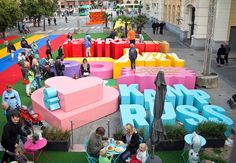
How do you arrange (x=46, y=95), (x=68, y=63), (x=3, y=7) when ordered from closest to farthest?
(x=46, y=95), (x=68, y=63), (x=3, y=7)

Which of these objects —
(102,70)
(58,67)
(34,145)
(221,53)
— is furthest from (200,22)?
(34,145)

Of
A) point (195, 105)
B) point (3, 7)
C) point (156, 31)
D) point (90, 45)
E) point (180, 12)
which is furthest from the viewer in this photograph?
point (156, 31)

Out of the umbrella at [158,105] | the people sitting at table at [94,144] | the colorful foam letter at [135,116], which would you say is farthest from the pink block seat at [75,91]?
the umbrella at [158,105]

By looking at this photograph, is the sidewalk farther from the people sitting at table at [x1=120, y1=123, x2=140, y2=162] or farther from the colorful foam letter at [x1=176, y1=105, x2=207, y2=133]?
the people sitting at table at [x1=120, y1=123, x2=140, y2=162]

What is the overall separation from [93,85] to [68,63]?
6693 mm

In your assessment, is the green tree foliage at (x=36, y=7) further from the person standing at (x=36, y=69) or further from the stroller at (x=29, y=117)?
the stroller at (x=29, y=117)

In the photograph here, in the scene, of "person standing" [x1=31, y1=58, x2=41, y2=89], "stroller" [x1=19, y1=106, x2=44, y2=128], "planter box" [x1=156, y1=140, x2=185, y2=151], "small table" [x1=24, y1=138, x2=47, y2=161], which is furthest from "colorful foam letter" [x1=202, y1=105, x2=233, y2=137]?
"person standing" [x1=31, y1=58, x2=41, y2=89]

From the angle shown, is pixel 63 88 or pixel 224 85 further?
pixel 224 85

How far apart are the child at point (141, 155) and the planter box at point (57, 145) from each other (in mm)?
2754

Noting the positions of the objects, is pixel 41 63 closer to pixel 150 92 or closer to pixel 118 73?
pixel 118 73

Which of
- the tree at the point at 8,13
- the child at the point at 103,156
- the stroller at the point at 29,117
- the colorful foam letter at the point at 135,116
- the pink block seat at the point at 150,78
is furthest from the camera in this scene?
the tree at the point at 8,13

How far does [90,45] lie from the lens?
21547 mm

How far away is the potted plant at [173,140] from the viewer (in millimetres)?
9266

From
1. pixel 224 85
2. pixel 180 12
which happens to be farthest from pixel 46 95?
pixel 180 12
